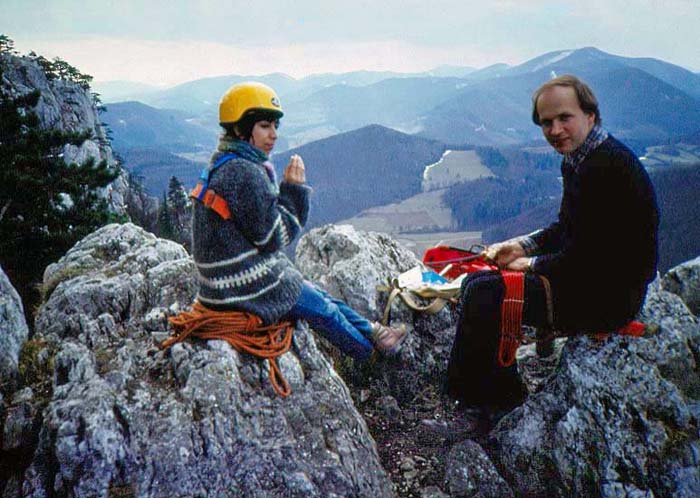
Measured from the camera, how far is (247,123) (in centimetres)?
479

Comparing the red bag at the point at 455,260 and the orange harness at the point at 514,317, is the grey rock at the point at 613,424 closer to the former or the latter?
the orange harness at the point at 514,317

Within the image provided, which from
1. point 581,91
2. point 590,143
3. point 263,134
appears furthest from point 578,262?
point 263,134

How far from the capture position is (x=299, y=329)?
215 inches

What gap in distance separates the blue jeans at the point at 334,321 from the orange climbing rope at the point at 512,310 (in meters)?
1.77

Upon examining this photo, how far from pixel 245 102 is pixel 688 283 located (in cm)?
946

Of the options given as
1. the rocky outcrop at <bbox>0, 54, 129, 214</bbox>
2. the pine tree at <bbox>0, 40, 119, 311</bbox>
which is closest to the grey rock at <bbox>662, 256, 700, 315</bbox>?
the pine tree at <bbox>0, 40, 119, 311</bbox>

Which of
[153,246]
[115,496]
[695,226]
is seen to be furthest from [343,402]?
Result: [695,226]

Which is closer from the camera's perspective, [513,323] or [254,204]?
[254,204]

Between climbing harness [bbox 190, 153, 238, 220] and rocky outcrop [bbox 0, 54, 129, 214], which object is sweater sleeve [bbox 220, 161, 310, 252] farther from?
rocky outcrop [bbox 0, 54, 129, 214]

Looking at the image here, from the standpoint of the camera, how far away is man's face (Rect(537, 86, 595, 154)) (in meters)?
4.66

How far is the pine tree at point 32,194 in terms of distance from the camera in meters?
16.8

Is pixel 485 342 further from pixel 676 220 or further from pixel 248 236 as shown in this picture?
pixel 676 220

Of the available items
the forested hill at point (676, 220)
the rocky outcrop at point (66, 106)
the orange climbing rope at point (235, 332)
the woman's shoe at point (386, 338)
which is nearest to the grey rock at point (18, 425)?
the orange climbing rope at point (235, 332)

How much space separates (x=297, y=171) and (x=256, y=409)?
8.90 feet
